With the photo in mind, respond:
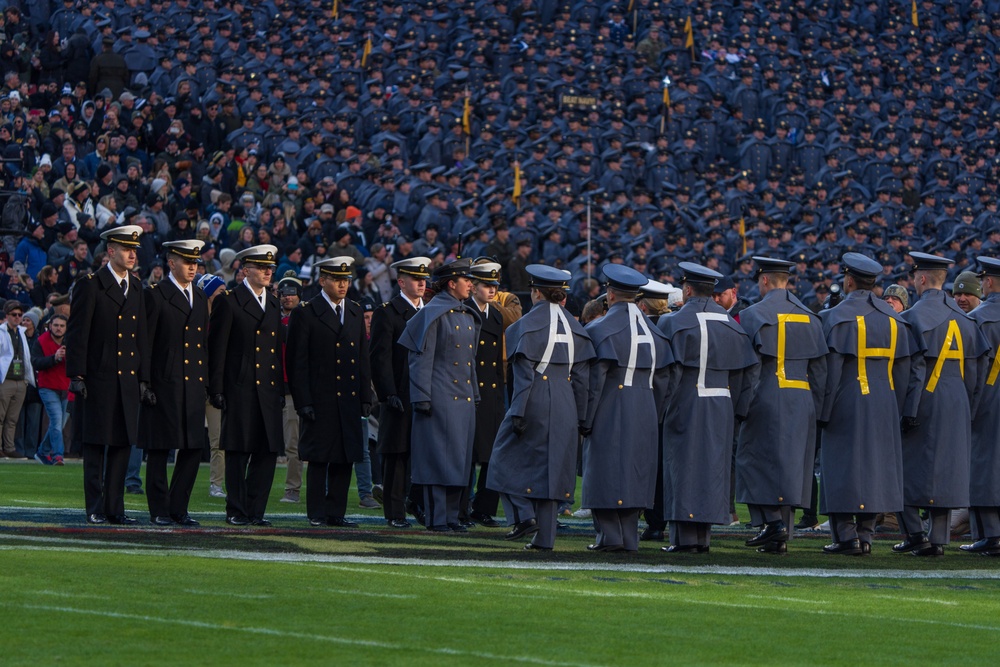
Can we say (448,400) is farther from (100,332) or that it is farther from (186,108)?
(186,108)

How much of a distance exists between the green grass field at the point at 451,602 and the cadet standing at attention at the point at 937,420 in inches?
17.3

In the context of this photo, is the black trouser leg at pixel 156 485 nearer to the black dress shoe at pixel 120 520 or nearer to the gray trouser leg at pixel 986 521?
the black dress shoe at pixel 120 520

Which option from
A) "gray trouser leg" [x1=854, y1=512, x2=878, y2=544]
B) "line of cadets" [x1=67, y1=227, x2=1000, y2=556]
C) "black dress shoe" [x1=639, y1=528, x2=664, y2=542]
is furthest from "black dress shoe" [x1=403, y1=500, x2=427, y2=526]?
"gray trouser leg" [x1=854, y1=512, x2=878, y2=544]

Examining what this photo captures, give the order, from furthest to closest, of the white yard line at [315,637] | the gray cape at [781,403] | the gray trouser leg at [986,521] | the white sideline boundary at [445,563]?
the gray trouser leg at [986,521] → the gray cape at [781,403] → the white sideline boundary at [445,563] → the white yard line at [315,637]

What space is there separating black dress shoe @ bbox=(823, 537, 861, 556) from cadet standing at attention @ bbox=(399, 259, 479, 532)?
287 cm

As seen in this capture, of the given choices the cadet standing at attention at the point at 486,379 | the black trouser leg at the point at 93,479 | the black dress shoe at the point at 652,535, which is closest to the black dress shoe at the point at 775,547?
the black dress shoe at the point at 652,535

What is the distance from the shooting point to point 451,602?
9.83 m

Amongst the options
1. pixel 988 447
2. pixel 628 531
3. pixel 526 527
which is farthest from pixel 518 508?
pixel 988 447

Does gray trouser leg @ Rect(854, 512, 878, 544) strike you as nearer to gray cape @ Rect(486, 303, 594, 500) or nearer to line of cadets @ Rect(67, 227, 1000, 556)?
line of cadets @ Rect(67, 227, 1000, 556)

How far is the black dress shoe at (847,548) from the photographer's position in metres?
13.6

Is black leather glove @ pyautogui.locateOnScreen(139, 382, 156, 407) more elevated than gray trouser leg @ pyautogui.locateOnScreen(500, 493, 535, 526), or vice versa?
black leather glove @ pyautogui.locateOnScreen(139, 382, 156, 407)

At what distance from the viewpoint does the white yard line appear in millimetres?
8117

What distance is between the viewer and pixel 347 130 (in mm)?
30594

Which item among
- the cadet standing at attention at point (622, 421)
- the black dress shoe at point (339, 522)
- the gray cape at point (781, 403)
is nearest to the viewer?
the cadet standing at attention at point (622, 421)
